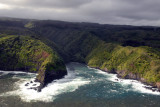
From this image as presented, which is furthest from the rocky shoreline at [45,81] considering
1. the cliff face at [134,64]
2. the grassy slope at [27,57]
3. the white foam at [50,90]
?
the cliff face at [134,64]

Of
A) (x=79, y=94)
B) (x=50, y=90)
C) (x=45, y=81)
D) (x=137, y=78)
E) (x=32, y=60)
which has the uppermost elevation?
(x=32, y=60)

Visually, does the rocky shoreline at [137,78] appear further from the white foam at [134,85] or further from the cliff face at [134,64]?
the white foam at [134,85]

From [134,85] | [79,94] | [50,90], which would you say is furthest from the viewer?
[134,85]

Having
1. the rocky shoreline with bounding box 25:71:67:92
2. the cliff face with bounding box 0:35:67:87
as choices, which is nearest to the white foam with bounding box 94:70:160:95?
the rocky shoreline with bounding box 25:71:67:92

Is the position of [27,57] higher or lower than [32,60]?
higher

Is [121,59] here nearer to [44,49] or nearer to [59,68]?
[59,68]

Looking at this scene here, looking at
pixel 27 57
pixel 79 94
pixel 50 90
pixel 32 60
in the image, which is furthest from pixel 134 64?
pixel 27 57

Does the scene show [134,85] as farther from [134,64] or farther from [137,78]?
[134,64]
